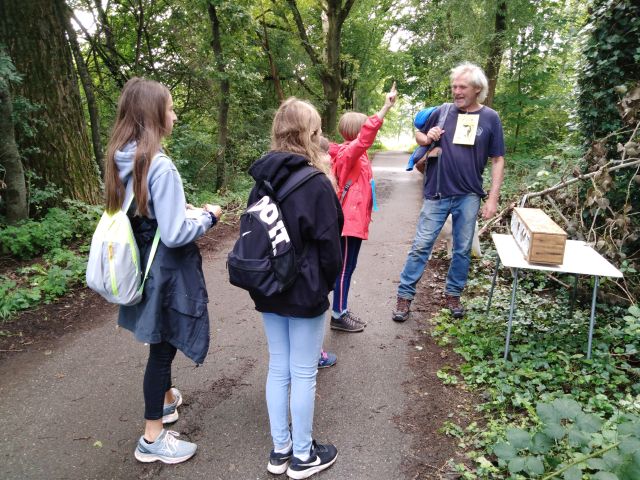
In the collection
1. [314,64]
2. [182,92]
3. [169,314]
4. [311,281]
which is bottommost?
[169,314]

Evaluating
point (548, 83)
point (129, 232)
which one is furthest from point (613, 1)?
point (548, 83)

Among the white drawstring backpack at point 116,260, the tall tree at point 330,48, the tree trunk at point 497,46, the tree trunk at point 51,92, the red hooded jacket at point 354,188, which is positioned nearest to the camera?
the white drawstring backpack at point 116,260

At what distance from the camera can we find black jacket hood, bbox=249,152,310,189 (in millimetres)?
2186

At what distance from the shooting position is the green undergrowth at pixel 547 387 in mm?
1938

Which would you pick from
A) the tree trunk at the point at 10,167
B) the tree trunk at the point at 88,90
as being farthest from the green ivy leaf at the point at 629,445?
the tree trunk at the point at 88,90

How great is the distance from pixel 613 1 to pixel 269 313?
4.37 m

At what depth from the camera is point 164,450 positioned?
256 cm

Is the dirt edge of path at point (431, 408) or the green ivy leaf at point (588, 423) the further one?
the dirt edge of path at point (431, 408)

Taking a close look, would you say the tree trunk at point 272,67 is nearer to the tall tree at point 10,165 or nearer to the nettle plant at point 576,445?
the tall tree at point 10,165

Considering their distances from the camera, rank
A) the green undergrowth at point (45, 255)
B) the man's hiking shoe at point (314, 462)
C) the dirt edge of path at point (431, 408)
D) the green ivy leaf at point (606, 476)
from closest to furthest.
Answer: the green ivy leaf at point (606, 476) < the man's hiking shoe at point (314, 462) < the dirt edge of path at point (431, 408) < the green undergrowth at point (45, 255)

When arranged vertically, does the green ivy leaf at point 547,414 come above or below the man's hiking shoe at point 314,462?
above

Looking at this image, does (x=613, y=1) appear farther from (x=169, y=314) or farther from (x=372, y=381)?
(x=169, y=314)

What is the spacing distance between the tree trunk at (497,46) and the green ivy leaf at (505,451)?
36.4ft

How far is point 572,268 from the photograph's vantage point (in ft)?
10.3
